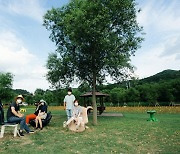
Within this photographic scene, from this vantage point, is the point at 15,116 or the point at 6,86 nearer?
the point at 15,116

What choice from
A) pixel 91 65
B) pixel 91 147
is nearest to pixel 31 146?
pixel 91 147

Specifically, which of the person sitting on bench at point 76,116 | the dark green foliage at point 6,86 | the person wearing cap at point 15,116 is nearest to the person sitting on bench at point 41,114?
the person sitting on bench at point 76,116

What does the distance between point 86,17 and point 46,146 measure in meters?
9.29

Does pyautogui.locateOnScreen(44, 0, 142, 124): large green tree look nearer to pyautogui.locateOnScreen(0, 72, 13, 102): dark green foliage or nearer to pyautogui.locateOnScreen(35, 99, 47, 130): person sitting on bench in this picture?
pyautogui.locateOnScreen(35, 99, 47, 130): person sitting on bench

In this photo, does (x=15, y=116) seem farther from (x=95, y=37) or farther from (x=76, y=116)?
(x=95, y=37)

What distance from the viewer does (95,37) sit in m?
15.6

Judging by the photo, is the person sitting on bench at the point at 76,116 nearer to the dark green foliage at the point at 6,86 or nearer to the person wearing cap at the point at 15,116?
the person wearing cap at the point at 15,116

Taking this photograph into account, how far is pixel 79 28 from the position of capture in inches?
604

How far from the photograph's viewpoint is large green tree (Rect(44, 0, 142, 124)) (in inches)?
Answer: 601

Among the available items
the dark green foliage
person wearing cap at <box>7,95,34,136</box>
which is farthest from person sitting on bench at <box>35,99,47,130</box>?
the dark green foliage

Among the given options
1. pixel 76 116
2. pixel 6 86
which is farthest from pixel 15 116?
pixel 6 86

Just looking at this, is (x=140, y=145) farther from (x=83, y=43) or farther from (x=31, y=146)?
(x=83, y=43)

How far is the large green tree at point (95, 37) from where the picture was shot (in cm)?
1526

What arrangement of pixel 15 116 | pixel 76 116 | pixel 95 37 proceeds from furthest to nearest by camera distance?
pixel 95 37 → pixel 76 116 → pixel 15 116
